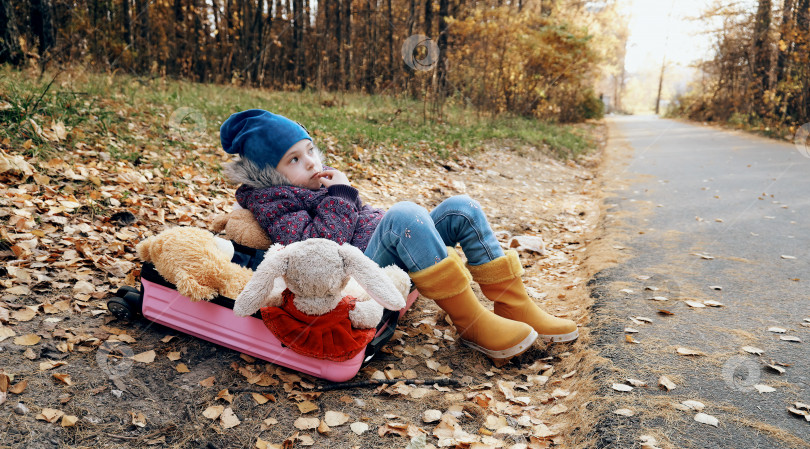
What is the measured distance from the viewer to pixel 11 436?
5.82ft

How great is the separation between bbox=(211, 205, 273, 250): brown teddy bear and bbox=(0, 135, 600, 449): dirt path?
0.56m

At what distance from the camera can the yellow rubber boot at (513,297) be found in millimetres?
2652

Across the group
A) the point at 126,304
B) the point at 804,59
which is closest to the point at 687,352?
the point at 126,304

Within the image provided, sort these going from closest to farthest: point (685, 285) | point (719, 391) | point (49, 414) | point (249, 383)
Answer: point (49, 414)
point (719, 391)
point (249, 383)
point (685, 285)

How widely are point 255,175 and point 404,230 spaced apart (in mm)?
896

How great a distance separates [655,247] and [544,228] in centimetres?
130

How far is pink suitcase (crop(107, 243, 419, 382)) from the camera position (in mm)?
2334

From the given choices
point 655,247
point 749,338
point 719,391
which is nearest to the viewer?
point 719,391

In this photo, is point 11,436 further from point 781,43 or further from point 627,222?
point 781,43

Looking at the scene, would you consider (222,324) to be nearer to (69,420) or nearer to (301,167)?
(69,420)

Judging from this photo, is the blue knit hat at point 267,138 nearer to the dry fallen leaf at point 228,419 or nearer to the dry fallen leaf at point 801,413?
the dry fallen leaf at point 228,419

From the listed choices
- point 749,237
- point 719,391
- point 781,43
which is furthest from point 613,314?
point 781,43

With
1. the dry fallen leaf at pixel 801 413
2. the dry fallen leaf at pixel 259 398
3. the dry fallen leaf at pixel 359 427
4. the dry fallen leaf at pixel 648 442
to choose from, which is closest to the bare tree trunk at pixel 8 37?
the dry fallen leaf at pixel 259 398

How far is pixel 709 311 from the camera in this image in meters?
2.94
